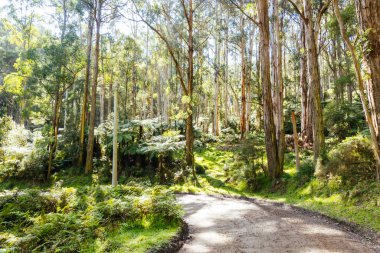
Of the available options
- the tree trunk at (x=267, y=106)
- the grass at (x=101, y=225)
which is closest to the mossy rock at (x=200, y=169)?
the tree trunk at (x=267, y=106)

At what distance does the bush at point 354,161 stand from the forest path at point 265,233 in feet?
5.87

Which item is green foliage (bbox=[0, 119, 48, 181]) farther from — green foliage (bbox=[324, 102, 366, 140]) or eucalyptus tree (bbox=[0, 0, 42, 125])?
green foliage (bbox=[324, 102, 366, 140])

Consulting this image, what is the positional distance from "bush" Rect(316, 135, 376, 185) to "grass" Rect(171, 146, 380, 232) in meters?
0.37

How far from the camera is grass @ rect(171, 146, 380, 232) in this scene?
689cm

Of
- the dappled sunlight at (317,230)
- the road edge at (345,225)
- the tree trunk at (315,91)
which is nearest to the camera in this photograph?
the road edge at (345,225)

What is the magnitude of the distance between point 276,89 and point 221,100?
2655cm

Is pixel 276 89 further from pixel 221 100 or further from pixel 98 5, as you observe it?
pixel 221 100

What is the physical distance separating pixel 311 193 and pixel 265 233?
4.06 metres

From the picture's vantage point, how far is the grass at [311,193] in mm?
6895

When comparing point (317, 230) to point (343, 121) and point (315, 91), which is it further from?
point (343, 121)

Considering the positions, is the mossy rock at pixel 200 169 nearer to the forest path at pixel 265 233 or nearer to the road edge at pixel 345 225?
the road edge at pixel 345 225

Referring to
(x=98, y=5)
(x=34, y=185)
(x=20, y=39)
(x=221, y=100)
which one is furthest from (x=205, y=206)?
(x=221, y=100)

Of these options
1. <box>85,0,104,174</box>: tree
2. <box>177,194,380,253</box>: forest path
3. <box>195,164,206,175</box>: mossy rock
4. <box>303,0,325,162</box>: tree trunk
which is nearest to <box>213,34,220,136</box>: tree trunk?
<box>195,164,206,175</box>: mossy rock

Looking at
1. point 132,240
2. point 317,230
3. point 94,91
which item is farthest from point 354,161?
point 94,91
